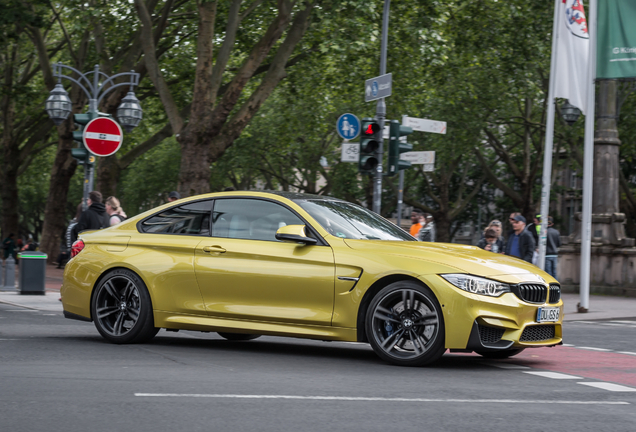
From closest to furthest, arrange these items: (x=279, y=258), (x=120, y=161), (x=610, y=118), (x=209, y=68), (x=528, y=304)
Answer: (x=528, y=304) < (x=279, y=258) < (x=209, y=68) < (x=610, y=118) < (x=120, y=161)

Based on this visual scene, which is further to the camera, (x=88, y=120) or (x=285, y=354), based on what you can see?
(x=88, y=120)

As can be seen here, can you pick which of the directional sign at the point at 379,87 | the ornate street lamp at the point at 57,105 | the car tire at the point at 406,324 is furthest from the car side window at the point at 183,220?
the ornate street lamp at the point at 57,105

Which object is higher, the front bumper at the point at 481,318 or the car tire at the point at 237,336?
the front bumper at the point at 481,318

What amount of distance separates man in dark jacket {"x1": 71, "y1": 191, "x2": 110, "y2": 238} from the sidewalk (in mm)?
1284

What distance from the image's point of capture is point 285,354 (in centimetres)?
842

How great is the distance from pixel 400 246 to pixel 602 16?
10.7 m

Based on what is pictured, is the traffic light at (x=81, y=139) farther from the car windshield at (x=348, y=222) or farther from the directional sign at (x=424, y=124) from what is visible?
the car windshield at (x=348, y=222)

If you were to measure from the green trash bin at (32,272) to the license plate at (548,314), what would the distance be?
10.6 m

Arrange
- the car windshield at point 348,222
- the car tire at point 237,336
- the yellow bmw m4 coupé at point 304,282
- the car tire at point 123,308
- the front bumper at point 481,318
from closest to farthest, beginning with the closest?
the front bumper at point 481,318 < the yellow bmw m4 coupé at point 304,282 < the car windshield at point 348,222 < the car tire at point 123,308 < the car tire at point 237,336

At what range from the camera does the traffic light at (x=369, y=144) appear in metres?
14.6

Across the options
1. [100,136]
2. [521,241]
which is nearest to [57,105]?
[100,136]

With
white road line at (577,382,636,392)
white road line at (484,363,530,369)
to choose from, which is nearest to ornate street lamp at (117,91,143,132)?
white road line at (484,363,530,369)

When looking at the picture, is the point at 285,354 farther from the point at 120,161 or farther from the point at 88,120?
the point at 120,161

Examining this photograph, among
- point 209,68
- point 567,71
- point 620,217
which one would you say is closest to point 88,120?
point 209,68
